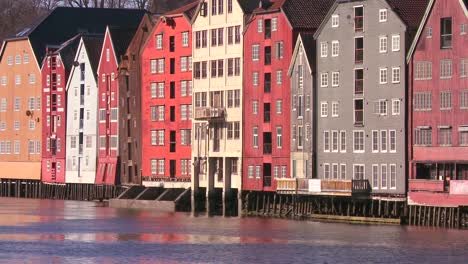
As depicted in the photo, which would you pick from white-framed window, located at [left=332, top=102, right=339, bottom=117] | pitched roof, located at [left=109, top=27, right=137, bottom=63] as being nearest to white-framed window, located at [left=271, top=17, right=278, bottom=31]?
white-framed window, located at [left=332, top=102, right=339, bottom=117]

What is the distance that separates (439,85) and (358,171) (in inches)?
474

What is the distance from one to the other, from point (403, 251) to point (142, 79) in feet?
233

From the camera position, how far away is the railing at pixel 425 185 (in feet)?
389

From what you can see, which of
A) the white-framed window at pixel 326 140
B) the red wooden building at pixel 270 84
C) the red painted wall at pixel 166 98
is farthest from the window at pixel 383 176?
the red painted wall at pixel 166 98

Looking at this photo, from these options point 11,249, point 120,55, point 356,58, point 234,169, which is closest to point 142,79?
point 120,55

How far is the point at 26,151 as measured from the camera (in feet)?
633

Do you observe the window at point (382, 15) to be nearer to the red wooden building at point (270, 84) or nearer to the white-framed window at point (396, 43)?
the white-framed window at point (396, 43)

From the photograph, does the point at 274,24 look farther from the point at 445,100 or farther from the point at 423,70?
the point at 445,100

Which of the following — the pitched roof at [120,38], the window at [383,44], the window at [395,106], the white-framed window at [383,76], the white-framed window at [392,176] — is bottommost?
the white-framed window at [392,176]

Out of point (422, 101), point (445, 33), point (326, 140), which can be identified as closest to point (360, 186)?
point (326, 140)

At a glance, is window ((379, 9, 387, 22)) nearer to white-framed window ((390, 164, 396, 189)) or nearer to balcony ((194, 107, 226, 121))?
white-framed window ((390, 164, 396, 189))

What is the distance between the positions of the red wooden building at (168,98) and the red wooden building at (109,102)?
7093 mm

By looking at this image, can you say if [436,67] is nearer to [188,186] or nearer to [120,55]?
[188,186]

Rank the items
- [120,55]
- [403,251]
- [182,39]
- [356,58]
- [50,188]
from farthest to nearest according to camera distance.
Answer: [50,188] → [120,55] → [182,39] → [356,58] → [403,251]
